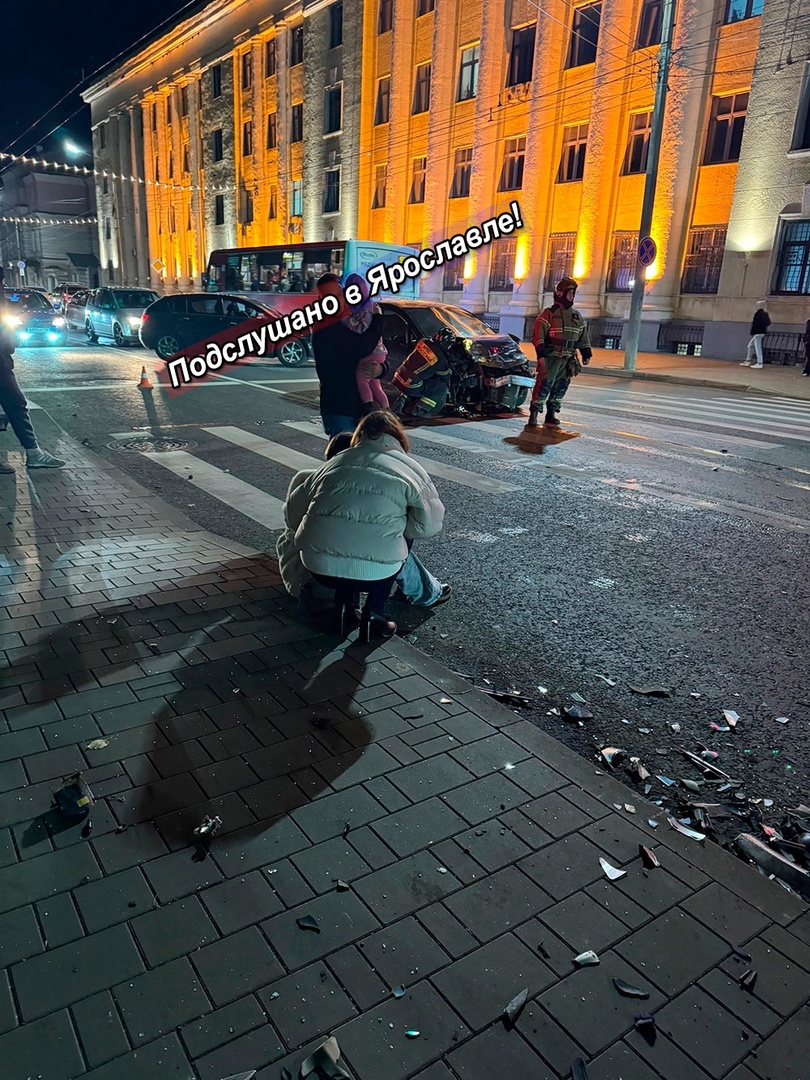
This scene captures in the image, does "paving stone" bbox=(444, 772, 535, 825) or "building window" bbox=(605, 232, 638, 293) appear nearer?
"paving stone" bbox=(444, 772, 535, 825)

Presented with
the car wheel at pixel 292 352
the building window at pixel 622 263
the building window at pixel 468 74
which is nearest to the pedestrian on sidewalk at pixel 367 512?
the car wheel at pixel 292 352

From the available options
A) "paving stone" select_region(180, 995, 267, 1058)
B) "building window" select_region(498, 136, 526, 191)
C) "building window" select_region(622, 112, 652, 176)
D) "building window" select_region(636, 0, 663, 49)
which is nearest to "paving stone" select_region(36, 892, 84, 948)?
"paving stone" select_region(180, 995, 267, 1058)

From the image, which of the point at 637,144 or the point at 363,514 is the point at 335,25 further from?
the point at 363,514

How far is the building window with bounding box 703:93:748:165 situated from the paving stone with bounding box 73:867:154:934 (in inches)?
1097

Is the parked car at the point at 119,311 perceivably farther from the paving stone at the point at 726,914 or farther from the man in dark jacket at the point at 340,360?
the paving stone at the point at 726,914

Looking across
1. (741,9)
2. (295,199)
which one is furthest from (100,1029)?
(295,199)

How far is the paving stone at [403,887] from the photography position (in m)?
2.43

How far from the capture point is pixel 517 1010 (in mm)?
2090

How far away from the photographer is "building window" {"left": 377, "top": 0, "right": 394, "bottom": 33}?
119ft

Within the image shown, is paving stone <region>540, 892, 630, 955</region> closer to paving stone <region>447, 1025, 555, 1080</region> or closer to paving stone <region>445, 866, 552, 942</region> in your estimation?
paving stone <region>445, 866, 552, 942</region>

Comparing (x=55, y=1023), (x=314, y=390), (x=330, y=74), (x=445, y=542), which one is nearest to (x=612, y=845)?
(x=55, y=1023)

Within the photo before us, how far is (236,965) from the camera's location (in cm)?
220

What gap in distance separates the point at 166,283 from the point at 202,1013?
63.2m

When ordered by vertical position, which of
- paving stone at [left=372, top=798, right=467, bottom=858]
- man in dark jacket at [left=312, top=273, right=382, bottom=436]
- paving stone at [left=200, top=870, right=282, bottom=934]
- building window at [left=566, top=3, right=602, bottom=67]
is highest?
building window at [left=566, top=3, right=602, bottom=67]
